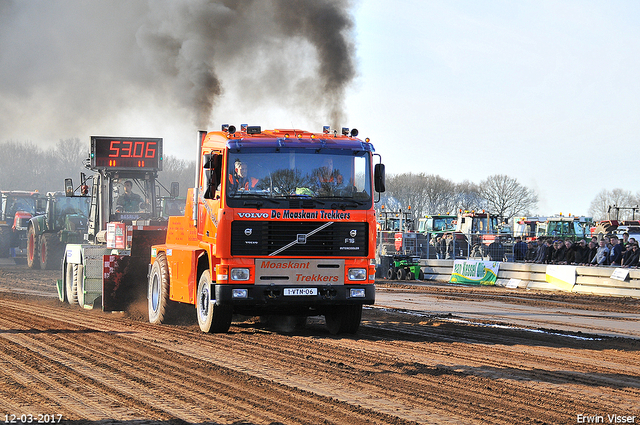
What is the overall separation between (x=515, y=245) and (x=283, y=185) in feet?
63.9

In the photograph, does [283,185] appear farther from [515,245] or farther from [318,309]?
[515,245]

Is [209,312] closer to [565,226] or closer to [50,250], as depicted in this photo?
[50,250]

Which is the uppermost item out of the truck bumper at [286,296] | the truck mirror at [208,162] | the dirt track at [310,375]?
the truck mirror at [208,162]

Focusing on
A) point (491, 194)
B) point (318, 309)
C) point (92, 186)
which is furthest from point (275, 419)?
point (491, 194)

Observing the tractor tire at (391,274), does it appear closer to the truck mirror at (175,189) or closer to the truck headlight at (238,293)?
the truck mirror at (175,189)

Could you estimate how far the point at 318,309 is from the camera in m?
11.8

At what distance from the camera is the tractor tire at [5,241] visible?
3347 centimetres

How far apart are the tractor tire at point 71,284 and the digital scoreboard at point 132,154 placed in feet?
9.45

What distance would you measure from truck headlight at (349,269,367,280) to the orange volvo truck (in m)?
0.01

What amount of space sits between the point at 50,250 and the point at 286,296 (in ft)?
66.3

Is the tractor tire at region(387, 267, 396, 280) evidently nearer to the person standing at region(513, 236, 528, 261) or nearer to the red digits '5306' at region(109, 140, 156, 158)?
the person standing at region(513, 236, 528, 261)

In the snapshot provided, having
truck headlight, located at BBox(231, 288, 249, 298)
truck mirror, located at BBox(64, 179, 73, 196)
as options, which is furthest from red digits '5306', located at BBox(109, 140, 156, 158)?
truck headlight, located at BBox(231, 288, 249, 298)

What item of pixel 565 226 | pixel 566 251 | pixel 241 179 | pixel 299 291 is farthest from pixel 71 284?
pixel 565 226

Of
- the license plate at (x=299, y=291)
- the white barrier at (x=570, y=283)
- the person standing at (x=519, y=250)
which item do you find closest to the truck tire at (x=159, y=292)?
the license plate at (x=299, y=291)
